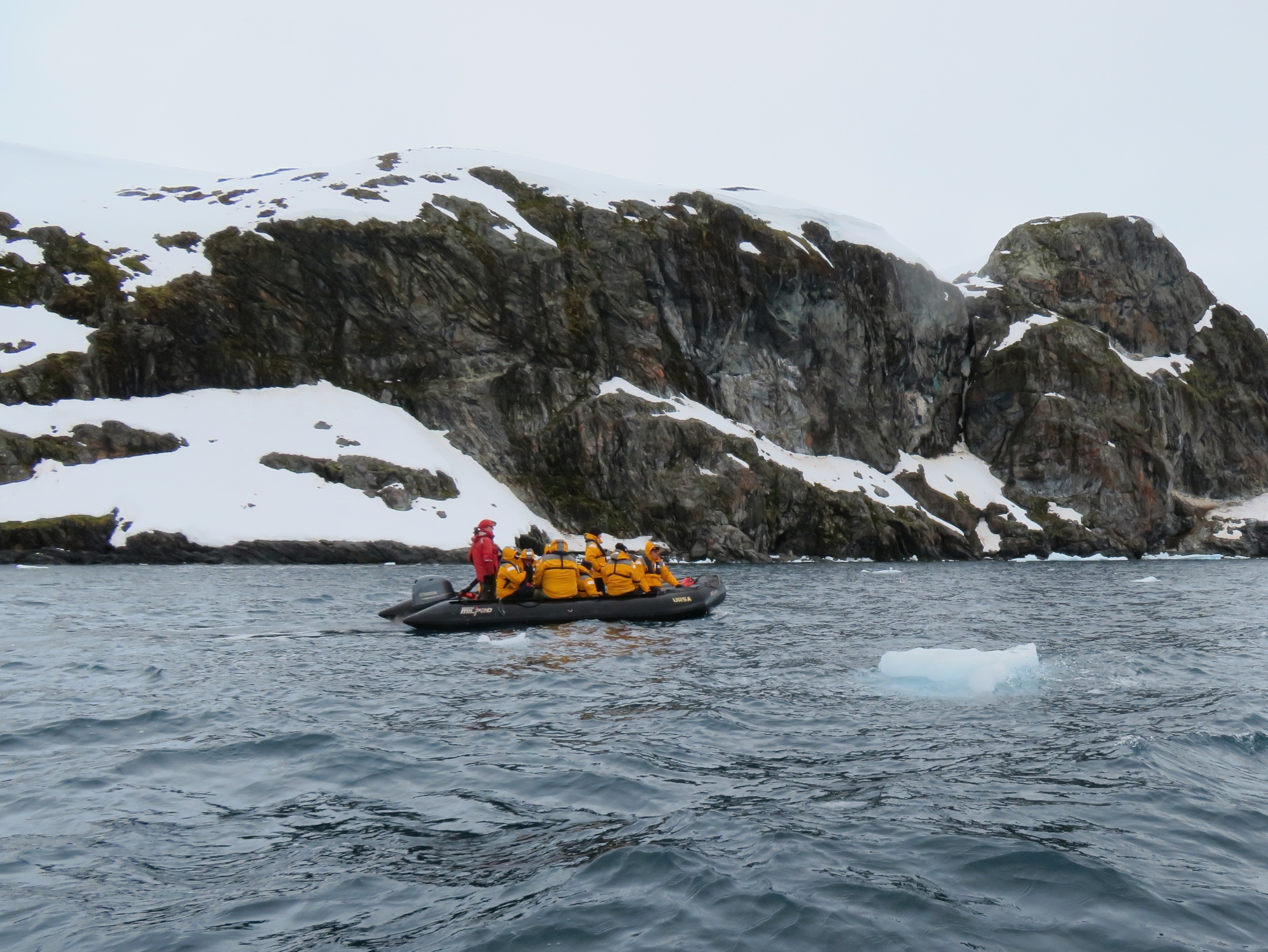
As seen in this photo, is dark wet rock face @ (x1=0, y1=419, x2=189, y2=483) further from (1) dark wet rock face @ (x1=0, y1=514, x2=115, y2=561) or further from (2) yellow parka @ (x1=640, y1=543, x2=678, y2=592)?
(2) yellow parka @ (x1=640, y1=543, x2=678, y2=592)

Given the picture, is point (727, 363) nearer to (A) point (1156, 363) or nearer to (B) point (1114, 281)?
(B) point (1114, 281)

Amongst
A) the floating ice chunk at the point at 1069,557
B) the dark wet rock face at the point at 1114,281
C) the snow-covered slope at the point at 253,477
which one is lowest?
the floating ice chunk at the point at 1069,557

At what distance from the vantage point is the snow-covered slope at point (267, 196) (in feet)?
201

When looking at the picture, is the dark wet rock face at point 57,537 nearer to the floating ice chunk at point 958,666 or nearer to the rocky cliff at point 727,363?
the rocky cliff at point 727,363

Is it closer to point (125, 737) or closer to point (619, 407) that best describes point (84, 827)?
point (125, 737)

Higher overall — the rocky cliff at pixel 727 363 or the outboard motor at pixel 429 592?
the rocky cliff at pixel 727 363

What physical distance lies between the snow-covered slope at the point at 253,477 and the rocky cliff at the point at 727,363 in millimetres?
1399

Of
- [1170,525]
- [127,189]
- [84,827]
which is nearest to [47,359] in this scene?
[127,189]

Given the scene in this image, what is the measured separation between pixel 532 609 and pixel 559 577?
109 cm

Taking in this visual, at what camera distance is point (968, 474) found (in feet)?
250

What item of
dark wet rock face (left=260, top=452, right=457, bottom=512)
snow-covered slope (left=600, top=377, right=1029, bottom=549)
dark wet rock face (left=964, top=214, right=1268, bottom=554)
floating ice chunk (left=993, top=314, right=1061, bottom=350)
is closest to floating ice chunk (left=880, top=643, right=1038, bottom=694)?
dark wet rock face (left=260, top=452, right=457, bottom=512)

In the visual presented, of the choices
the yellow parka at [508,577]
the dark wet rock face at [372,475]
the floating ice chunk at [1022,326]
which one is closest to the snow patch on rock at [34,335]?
the dark wet rock face at [372,475]

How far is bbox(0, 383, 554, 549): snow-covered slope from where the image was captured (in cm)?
4216

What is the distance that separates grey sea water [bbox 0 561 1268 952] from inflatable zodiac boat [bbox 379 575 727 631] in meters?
3.54
